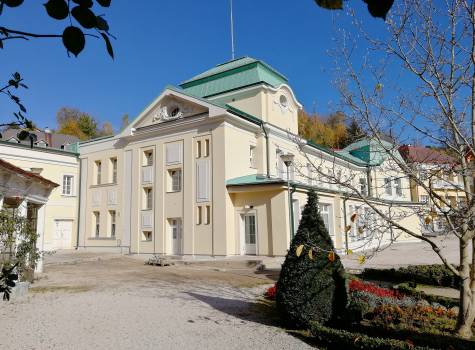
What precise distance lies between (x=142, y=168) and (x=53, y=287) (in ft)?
47.9

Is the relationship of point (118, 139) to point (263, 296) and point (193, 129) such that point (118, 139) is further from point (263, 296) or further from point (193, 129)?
point (263, 296)

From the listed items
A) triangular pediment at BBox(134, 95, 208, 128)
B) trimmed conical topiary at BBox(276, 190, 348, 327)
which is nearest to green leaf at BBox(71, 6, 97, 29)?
trimmed conical topiary at BBox(276, 190, 348, 327)

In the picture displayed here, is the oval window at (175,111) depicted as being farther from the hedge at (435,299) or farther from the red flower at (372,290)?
the hedge at (435,299)

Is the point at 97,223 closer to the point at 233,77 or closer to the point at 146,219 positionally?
the point at 146,219

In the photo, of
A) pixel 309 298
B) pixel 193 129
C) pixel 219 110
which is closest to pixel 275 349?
pixel 309 298

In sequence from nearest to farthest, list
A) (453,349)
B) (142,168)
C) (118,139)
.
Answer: (453,349) < (142,168) < (118,139)

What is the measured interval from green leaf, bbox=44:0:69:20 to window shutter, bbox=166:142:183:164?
23019 mm

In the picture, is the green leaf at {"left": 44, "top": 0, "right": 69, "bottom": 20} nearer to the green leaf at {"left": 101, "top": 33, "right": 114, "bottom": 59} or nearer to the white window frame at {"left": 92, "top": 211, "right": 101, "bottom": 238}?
the green leaf at {"left": 101, "top": 33, "right": 114, "bottom": 59}

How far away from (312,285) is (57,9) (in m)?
6.70

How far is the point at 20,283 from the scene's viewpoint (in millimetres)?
10531

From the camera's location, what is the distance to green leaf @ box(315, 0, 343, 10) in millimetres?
1283

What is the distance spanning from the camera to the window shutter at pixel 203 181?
22.8m

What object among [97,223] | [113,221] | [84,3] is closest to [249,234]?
[113,221]

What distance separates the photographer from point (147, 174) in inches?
1016
